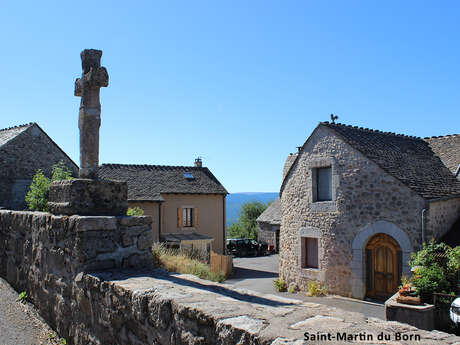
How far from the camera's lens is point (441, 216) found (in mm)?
Result: 11961

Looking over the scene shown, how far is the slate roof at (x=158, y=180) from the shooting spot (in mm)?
21619

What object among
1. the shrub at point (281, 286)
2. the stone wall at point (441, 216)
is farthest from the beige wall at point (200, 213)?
the stone wall at point (441, 216)

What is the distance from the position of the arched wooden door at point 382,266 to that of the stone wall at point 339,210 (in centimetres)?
34

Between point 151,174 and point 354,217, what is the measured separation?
13908 millimetres

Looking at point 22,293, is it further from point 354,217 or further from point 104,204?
point 354,217

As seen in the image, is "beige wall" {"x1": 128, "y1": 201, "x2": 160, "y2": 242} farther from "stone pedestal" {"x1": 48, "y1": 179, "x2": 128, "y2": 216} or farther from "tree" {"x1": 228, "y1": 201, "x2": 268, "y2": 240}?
"tree" {"x1": 228, "y1": 201, "x2": 268, "y2": 240}

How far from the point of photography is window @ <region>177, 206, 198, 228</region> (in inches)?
885

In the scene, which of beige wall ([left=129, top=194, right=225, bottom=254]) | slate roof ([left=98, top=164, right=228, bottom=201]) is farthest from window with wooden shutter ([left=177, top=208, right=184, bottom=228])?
slate roof ([left=98, top=164, right=228, bottom=201])

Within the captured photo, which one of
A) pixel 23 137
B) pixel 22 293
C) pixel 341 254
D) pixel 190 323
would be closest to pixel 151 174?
pixel 23 137

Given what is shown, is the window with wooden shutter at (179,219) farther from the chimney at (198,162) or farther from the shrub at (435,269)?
the shrub at (435,269)

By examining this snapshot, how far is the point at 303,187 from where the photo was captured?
14.6m

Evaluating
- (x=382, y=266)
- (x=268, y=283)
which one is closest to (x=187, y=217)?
(x=268, y=283)

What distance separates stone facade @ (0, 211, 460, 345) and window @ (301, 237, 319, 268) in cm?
1054

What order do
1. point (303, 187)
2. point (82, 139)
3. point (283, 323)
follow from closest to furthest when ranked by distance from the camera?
point (283, 323) < point (82, 139) < point (303, 187)
